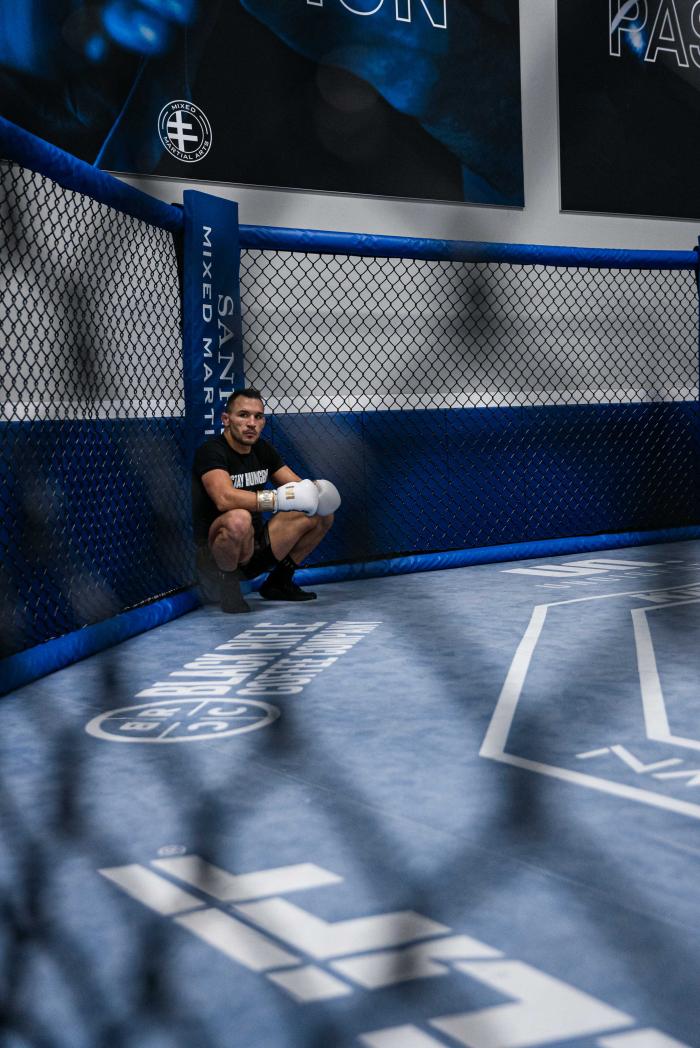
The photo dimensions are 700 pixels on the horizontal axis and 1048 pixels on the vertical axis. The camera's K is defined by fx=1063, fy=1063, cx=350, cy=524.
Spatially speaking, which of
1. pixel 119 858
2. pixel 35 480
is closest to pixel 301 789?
pixel 119 858

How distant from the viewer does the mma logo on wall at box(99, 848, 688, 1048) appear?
0.94 metres

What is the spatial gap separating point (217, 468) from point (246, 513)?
161mm

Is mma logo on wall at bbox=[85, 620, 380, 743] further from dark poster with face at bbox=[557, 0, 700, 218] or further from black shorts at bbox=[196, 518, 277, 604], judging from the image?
dark poster with face at bbox=[557, 0, 700, 218]

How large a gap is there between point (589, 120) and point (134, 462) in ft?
8.48

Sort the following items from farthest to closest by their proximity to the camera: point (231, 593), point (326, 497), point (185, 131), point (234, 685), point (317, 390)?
1. point (317, 390)
2. point (185, 131)
3. point (326, 497)
4. point (231, 593)
5. point (234, 685)

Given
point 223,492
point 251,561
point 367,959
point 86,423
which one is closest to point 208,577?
point 251,561

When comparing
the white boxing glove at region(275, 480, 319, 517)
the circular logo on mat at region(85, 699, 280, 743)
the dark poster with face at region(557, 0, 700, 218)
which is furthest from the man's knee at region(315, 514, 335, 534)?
the dark poster with face at region(557, 0, 700, 218)

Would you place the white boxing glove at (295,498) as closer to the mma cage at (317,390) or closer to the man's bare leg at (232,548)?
the man's bare leg at (232,548)

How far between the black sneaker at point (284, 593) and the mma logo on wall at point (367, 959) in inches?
84.2

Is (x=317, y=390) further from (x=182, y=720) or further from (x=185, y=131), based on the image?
(x=182, y=720)

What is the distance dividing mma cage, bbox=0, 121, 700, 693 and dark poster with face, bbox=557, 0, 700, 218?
0.37 m

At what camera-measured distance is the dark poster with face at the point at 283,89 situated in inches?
139

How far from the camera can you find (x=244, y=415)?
3252mm

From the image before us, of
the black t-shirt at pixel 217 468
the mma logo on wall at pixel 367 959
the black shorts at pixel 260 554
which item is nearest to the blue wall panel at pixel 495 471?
the black t-shirt at pixel 217 468
